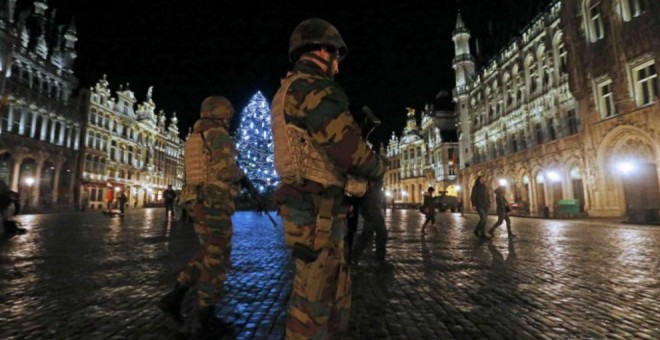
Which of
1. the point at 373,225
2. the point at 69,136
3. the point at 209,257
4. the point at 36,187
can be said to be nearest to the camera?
the point at 209,257

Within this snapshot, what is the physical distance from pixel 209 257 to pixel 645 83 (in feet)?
81.0

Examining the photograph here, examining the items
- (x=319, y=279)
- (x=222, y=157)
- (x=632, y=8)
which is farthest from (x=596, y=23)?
(x=319, y=279)

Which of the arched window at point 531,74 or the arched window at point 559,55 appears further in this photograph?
the arched window at point 531,74

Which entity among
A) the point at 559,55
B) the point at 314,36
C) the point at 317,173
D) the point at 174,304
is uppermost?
the point at 559,55

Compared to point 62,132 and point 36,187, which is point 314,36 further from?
point 62,132

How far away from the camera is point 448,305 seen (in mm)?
3857

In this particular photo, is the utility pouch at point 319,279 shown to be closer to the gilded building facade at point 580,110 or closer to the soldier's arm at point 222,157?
the soldier's arm at point 222,157

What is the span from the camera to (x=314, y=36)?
85.4 inches

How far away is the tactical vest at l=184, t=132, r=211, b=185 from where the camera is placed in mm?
3400

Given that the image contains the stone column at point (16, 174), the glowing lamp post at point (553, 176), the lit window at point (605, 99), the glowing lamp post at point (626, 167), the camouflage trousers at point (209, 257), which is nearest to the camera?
the camouflage trousers at point (209, 257)

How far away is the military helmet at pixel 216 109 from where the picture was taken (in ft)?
11.8

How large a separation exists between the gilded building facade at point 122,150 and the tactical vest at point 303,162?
39.0 metres

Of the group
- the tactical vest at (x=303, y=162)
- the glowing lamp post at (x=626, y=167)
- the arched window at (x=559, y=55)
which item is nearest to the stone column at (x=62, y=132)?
the tactical vest at (x=303, y=162)

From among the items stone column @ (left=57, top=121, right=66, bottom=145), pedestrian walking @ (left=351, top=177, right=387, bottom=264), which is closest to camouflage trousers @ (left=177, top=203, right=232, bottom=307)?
pedestrian walking @ (left=351, top=177, right=387, bottom=264)
